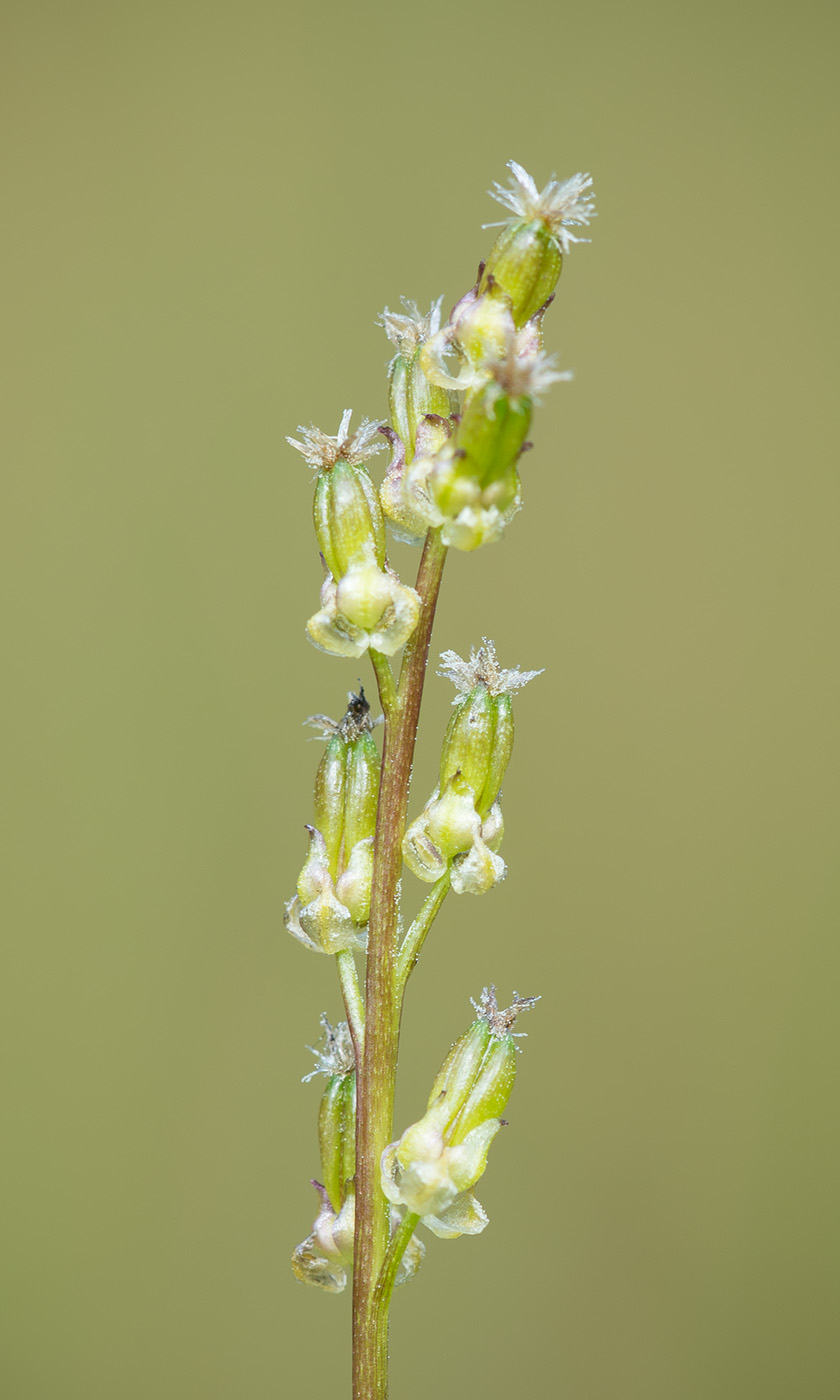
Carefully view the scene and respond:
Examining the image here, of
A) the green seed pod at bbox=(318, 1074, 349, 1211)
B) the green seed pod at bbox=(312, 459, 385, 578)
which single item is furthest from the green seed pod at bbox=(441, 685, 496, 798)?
the green seed pod at bbox=(318, 1074, 349, 1211)

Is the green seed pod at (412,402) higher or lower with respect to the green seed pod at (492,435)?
higher

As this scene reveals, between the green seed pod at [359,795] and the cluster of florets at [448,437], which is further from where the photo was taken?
the green seed pod at [359,795]

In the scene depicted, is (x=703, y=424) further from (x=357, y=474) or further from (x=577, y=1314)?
(x=357, y=474)

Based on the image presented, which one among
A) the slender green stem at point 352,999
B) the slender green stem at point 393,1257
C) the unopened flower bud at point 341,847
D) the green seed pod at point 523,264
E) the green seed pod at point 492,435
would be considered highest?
the green seed pod at point 523,264

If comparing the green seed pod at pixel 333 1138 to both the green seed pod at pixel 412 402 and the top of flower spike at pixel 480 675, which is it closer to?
the top of flower spike at pixel 480 675

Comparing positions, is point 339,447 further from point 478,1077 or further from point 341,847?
point 478,1077

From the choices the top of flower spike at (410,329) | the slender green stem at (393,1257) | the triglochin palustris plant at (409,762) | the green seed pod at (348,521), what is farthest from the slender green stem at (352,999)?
the top of flower spike at (410,329)

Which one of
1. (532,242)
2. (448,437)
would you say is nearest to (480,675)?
(448,437)

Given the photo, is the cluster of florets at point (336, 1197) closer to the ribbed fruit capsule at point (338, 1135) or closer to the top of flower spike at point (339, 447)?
the ribbed fruit capsule at point (338, 1135)
